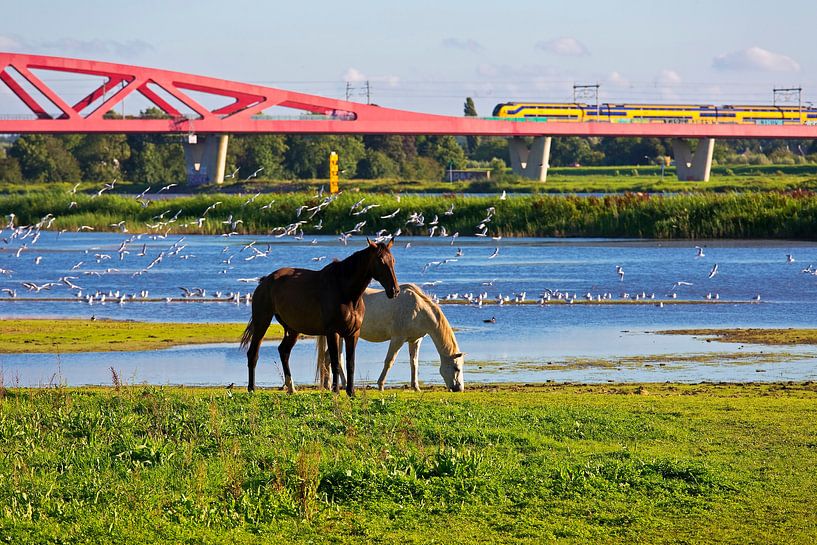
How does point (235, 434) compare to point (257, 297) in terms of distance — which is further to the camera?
point (257, 297)

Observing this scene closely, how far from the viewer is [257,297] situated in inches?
589

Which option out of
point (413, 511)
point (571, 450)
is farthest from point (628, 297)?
point (413, 511)

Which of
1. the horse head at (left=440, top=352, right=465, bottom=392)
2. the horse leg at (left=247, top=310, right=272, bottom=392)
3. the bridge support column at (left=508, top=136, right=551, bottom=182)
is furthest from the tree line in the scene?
the horse leg at (left=247, top=310, right=272, bottom=392)

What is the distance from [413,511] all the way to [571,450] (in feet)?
7.39

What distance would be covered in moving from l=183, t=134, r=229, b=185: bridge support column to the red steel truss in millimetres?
2087

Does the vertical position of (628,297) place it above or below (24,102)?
below

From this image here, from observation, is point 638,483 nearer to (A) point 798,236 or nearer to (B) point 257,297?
(B) point 257,297

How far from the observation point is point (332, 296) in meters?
14.2

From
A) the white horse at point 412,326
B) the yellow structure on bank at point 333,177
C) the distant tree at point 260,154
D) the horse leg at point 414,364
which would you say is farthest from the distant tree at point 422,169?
the white horse at point 412,326

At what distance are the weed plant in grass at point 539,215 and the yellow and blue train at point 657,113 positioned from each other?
178ft

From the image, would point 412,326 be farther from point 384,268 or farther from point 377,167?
point 377,167

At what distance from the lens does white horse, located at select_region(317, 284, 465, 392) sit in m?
15.8

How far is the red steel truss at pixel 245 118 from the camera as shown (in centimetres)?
9825

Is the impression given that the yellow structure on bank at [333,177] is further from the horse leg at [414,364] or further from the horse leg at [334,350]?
the horse leg at [334,350]
